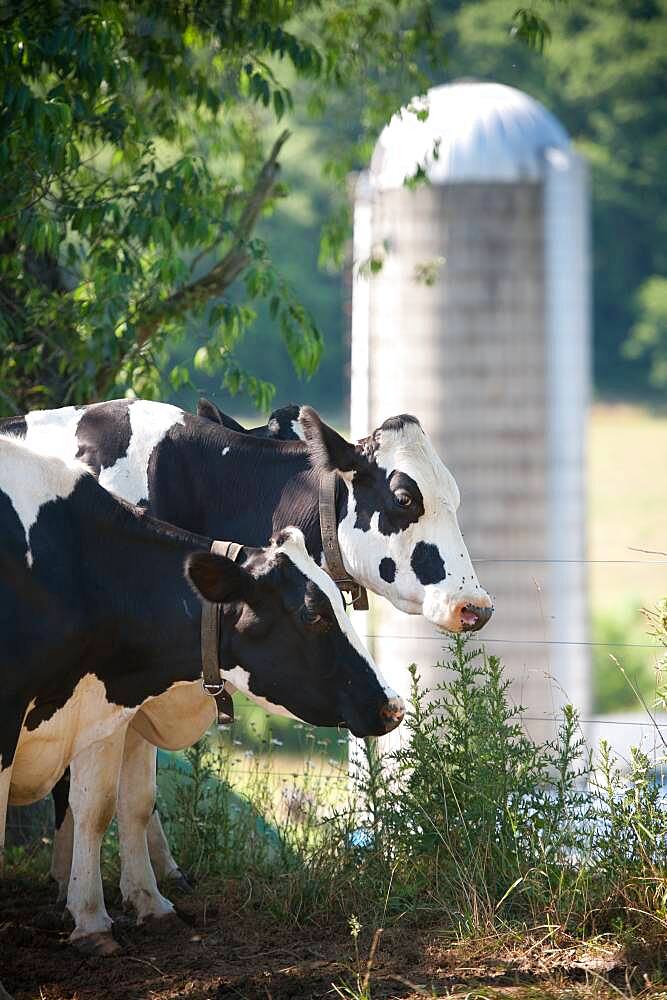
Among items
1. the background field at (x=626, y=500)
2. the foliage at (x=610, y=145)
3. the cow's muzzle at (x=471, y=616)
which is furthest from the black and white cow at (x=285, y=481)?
the foliage at (x=610, y=145)

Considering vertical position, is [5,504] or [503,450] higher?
[503,450]

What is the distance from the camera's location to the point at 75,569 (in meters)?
4.81

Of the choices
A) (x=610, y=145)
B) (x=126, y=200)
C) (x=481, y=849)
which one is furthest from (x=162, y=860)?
(x=610, y=145)

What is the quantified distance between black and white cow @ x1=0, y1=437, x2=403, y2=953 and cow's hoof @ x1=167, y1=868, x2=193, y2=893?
3.88 feet

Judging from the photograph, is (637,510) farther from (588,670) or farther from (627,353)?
(588,670)

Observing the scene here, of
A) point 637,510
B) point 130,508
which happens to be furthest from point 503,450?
point 637,510

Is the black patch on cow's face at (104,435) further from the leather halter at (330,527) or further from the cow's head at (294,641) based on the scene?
the cow's head at (294,641)

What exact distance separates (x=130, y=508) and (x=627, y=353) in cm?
3924

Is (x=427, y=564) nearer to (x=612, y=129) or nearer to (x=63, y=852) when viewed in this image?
(x=63, y=852)

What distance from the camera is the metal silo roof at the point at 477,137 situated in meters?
12.1

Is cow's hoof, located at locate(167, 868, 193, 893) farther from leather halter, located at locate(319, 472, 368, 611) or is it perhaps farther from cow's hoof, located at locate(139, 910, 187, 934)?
leather halter, located at locate(319, 472, 368, 611)

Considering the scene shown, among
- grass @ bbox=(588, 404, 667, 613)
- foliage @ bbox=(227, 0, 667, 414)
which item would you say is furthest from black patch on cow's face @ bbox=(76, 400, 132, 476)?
foliage @ bbox=(227, 0, 667, 414)

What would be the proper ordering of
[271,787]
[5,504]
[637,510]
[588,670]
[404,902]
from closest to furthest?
1. [5,504]
2. [404,902]
3. [271,787]
4. [588,670]
5. [637,510]

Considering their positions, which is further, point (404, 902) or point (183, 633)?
point (404, 902)
